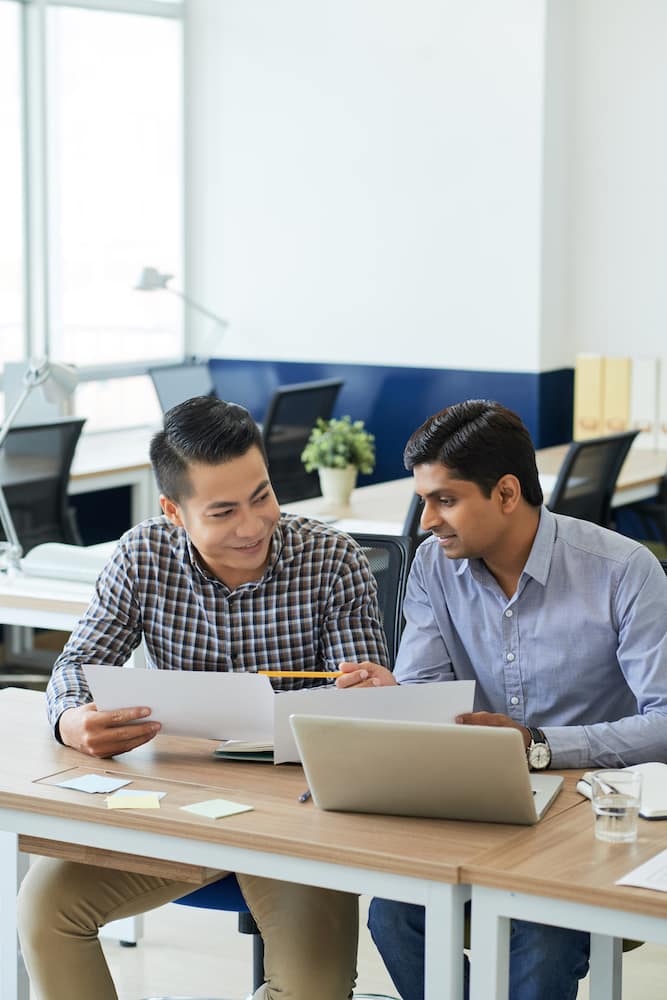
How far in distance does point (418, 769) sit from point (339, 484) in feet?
9.74

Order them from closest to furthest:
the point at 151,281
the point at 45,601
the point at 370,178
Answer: the point at 45,601 → the point at 151,281 → the point at 370,178

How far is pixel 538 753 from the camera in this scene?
1.90 m

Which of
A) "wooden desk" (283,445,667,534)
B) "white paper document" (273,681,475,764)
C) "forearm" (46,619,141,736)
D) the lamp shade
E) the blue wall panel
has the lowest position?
"wooden desk" (283,445,667,534)

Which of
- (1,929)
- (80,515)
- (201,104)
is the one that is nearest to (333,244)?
(201,104)

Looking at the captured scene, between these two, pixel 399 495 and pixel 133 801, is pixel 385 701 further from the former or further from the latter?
pixel 399 495

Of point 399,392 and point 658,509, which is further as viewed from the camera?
point 399,392

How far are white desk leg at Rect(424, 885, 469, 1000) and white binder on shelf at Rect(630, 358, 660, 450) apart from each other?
4372 mm

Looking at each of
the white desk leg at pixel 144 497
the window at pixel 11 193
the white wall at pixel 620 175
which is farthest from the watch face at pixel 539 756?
the window at pixel 11 193

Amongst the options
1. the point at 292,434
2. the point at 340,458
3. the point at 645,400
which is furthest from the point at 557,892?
the point at 645,400

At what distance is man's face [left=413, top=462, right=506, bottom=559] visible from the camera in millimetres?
2057

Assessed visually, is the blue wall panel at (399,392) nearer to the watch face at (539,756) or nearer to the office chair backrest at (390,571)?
the office chair backrest at (390,571)

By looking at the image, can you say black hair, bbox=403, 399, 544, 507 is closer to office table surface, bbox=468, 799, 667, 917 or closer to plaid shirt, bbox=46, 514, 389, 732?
plaid shirt, bbox=46, 514, 389, 732

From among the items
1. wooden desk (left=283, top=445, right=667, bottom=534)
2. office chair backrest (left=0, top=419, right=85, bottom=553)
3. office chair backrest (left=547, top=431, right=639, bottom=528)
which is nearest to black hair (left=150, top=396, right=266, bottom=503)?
wooden desk (left=283, top=445, right=667, bottom=534)

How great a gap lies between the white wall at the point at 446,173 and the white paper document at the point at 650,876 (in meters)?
4.54
